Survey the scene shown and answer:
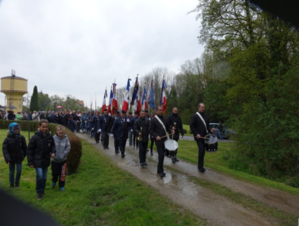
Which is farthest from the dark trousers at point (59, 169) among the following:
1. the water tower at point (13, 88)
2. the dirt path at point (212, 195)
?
the water tower at point (13, 88)

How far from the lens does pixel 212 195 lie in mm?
5496

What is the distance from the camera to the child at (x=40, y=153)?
18.1 feet

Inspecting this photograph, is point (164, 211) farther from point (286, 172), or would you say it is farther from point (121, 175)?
point (286, 172)

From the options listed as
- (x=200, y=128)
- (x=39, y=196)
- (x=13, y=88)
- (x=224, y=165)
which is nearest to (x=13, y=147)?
(x=39, y=196)

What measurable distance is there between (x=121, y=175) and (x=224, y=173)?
3.34m

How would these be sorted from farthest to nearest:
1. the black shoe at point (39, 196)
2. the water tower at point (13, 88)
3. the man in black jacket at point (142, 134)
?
the water tower at point (13, 88)
the man in black jacket at point (142, 134)
the black shoe at point (39, 196)

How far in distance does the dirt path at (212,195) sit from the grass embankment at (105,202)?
0.32 metres

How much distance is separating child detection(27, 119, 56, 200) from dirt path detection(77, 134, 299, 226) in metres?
2.70

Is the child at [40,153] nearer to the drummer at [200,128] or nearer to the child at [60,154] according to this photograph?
the child at [60,154]

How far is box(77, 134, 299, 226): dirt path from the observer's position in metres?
4.37

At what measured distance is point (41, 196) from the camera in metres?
5.56

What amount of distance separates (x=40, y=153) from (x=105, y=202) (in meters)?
1.97

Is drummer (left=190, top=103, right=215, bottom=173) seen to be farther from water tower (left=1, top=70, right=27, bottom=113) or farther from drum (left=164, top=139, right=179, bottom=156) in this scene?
water tower (left=1, top=70, right=27, bottom=113)

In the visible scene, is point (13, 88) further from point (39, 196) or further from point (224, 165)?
point (39, 196)
